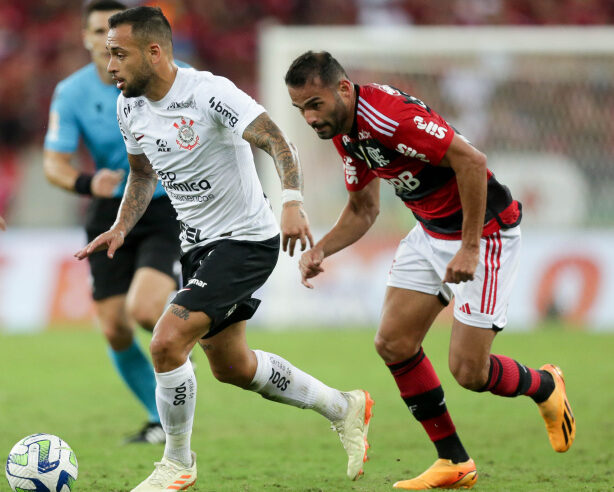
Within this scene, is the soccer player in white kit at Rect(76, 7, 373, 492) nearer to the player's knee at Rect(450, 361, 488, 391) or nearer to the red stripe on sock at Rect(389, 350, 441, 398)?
the red stripe on sock at Rect(389, 350, 441, 398)

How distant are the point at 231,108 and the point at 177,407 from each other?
4.81ft

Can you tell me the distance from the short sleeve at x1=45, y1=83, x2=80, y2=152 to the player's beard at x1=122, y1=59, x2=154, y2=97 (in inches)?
94.1

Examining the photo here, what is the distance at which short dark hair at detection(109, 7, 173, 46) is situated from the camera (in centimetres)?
495

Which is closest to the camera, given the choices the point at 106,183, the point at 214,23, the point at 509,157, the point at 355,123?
the point at 355,123

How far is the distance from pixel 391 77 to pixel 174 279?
28.1 ft

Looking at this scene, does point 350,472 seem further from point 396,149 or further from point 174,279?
point 174,279

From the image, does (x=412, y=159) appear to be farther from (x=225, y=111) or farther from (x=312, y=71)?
(x=225, y=111)

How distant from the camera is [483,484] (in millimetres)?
5312

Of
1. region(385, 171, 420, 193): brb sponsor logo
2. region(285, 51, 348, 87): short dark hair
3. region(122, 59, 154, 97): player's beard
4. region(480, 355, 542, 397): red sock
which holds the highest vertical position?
region(285, 51, 348, 87): short dark hair

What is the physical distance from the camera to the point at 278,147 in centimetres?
474

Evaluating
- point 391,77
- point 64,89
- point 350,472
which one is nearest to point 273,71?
point 391,77

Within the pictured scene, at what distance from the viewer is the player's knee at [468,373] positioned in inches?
211

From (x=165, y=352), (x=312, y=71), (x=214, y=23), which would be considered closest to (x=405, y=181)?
(x=312, y=71)

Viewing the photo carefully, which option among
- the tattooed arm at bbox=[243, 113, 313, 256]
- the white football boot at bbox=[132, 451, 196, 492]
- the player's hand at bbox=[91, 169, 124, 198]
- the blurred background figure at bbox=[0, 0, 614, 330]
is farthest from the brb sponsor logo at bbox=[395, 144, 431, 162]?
the blurred background figure at bbox=[0, 0, 614, 330]
